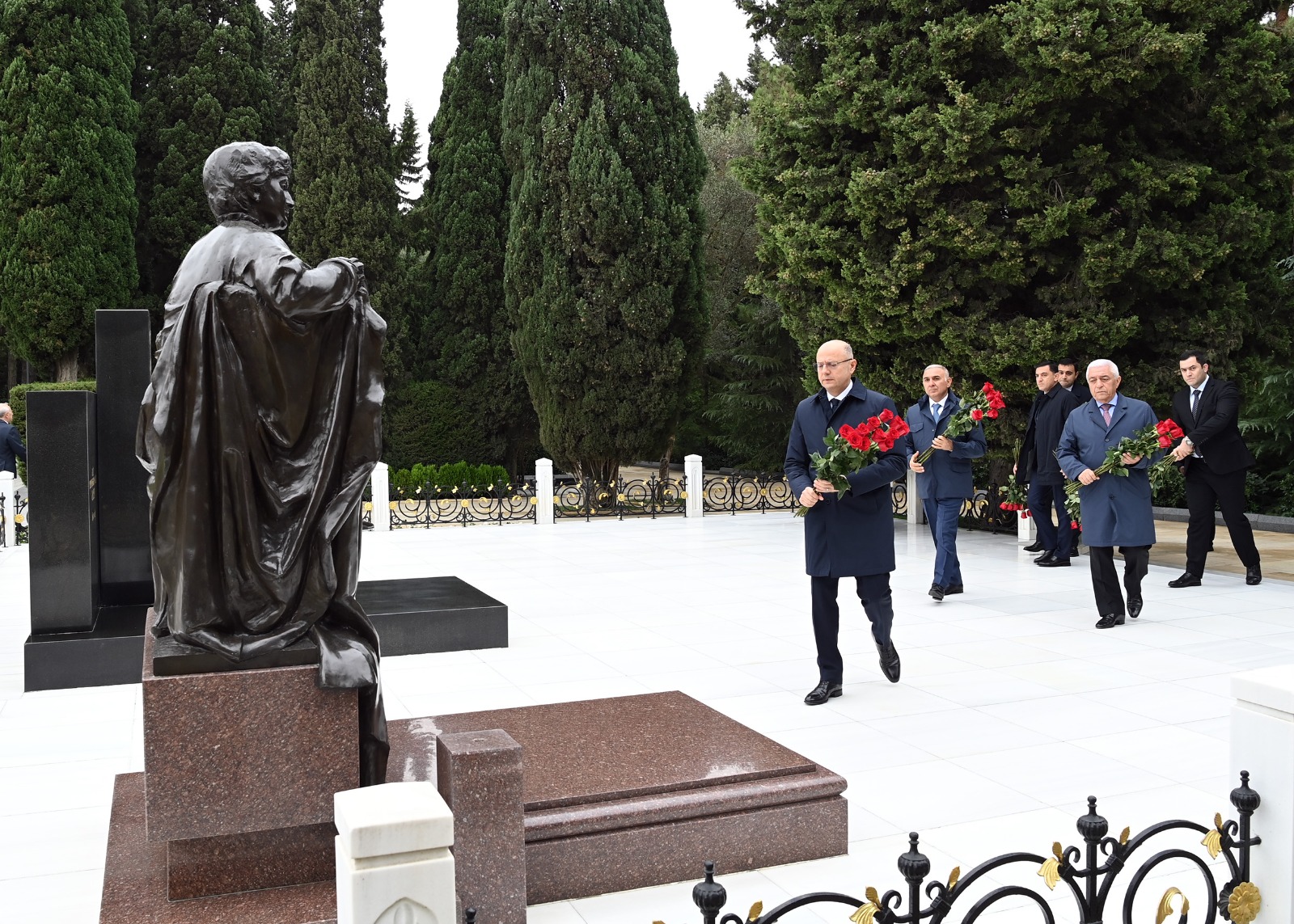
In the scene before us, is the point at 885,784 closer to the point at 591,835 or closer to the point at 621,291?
the point at 591,835

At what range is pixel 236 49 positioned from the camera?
82.3 feet

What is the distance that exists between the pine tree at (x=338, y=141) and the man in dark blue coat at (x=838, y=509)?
17441mm

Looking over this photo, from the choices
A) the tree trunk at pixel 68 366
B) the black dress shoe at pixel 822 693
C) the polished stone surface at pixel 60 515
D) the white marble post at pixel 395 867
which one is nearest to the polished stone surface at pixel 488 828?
the white marble post at pixel 395 867

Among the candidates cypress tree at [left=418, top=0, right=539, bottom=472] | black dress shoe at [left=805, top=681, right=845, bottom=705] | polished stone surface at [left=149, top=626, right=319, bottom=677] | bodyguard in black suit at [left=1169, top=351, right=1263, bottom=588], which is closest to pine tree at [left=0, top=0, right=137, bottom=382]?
cypress tree at [left=418, top=0, right=539, bottom=472]

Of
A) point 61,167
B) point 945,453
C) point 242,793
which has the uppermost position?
point 61,167

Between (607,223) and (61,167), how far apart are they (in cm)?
1120

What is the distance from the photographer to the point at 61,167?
870 inches

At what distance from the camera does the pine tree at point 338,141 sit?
2253 cm

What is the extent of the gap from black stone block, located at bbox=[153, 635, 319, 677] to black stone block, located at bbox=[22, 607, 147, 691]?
3894 millimetres

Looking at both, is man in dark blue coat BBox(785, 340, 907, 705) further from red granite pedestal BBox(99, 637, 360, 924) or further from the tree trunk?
the tree trunk

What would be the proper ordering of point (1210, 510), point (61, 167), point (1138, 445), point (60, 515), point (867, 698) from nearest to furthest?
point (867, 698) < point (60, 515) < point (1138, 445) < point (1210, 510) < point (61, 167)

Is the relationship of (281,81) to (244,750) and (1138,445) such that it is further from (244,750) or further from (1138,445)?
(244,750)

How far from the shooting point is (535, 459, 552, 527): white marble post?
17.0m

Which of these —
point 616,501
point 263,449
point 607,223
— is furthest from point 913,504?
point 263,449
